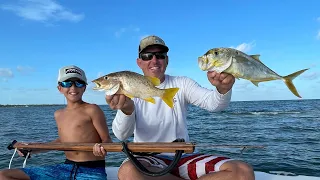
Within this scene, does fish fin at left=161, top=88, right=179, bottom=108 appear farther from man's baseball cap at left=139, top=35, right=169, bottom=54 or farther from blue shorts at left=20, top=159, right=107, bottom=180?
blue shorts at left=20, top=159, right=107, bottom=180

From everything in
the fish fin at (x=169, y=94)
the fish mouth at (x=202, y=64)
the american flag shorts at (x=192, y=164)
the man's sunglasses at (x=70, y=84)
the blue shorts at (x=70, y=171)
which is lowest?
the blue shorts at (x=70, y=171)

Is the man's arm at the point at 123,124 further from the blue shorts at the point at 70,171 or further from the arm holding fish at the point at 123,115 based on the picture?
the blue shorts at the point at 70,171

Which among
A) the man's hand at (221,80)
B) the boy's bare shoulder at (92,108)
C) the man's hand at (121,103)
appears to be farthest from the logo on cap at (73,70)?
the man's hand at (221,80)

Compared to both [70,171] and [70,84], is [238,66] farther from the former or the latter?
[70,171]

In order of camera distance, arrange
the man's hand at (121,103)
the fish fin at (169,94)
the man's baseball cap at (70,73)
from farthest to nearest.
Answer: the man's baseball cap at (70,73), the man's hand at (121,103), the fish fin at (169,94)

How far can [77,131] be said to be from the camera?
4301 mm

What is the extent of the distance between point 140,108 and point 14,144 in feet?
6.12

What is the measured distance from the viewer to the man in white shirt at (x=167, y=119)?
305 centimetres

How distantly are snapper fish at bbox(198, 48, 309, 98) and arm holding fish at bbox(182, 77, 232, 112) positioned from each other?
0.44 meters

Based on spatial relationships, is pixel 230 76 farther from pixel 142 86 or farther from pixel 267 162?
pixel 267 162

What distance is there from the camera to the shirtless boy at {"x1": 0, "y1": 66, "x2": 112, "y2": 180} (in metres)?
3.93

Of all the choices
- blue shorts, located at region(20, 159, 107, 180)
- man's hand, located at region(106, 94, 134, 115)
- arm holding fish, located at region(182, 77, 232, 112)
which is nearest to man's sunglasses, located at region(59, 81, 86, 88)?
blue shorts, located at region(20, 159, 107, 180)

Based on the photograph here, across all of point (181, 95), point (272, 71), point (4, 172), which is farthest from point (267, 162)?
point (4, 172)

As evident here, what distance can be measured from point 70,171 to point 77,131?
587 millimetres
